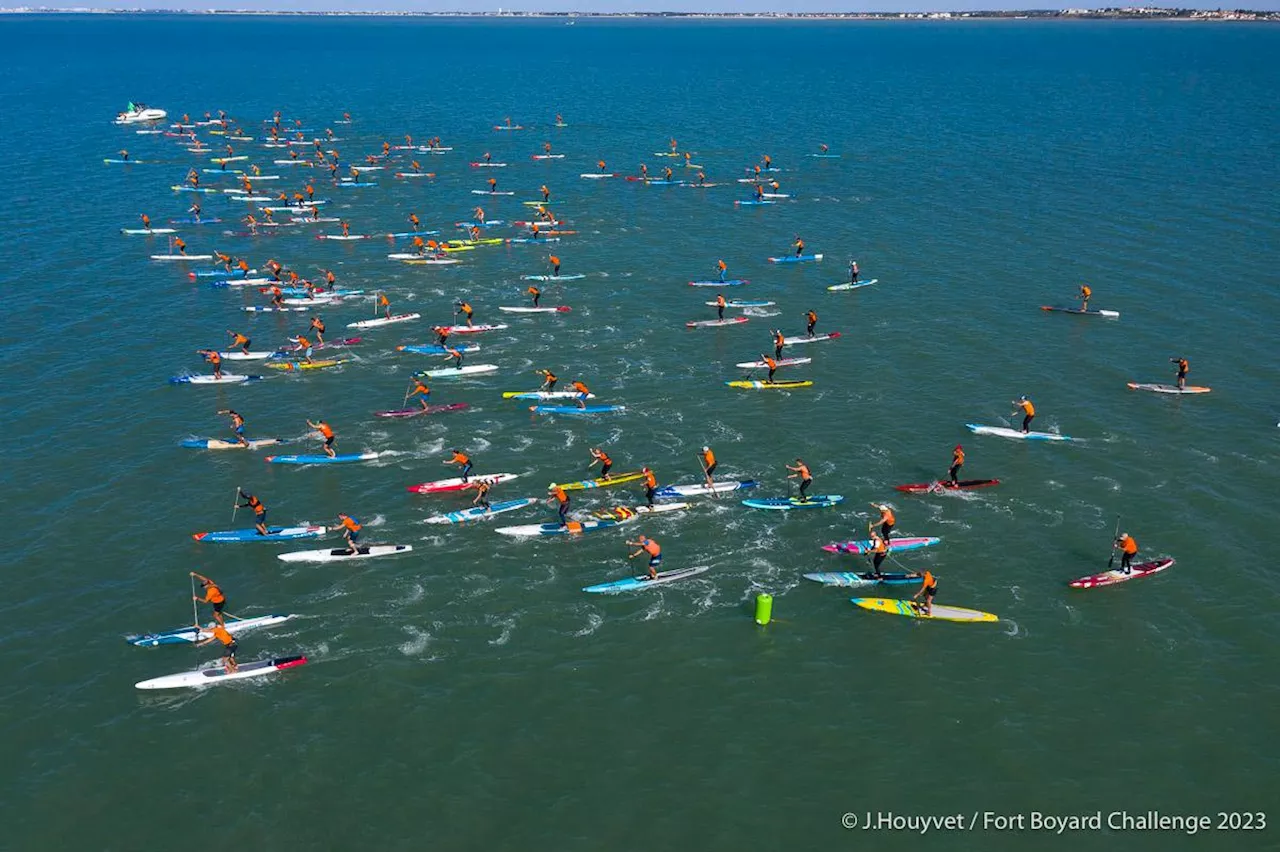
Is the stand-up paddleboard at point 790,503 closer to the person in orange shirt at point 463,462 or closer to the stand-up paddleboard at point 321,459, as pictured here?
the person in orange shirt at point 463,462

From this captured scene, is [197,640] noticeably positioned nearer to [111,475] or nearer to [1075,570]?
[111,475]

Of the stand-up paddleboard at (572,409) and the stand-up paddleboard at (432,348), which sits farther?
the stand-up paddleboard at (432,348)

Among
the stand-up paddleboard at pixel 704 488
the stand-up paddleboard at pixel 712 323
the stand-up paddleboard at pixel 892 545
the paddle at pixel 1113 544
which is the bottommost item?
the paddle at pixel 1113 544

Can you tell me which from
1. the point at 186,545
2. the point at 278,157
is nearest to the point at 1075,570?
the point at 186,545

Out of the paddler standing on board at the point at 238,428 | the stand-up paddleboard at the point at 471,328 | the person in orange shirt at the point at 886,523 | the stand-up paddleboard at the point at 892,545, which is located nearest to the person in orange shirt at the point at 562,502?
the stand-up paddleboard at the point at 892,545

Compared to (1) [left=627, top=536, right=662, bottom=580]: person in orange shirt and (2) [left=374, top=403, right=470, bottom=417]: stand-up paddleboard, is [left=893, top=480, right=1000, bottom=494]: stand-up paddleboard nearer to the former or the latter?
(1) [left=627, top=536, right=662, bottom=580]: person in orange shirt

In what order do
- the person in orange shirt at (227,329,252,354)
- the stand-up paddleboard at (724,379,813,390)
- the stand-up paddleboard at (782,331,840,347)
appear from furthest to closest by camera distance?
the stand-up paddleboard at (782,331,840,347), the person in orange shirt at (227,329,252,354), the stand-up paddleboard at (724,379,813,390)

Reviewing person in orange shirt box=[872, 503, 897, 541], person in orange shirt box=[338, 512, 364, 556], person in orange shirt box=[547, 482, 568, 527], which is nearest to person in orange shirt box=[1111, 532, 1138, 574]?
person in orange shirt box=[872, 503, 897, 541]
